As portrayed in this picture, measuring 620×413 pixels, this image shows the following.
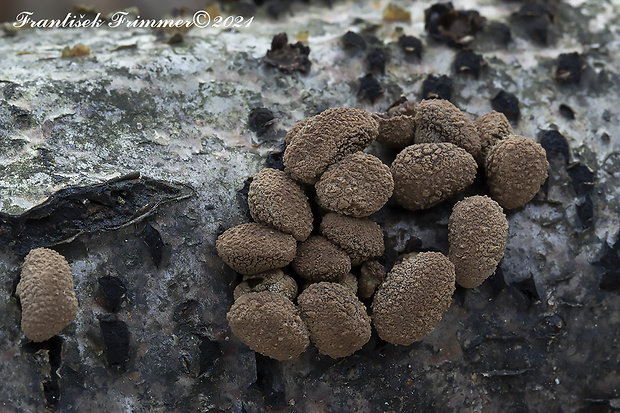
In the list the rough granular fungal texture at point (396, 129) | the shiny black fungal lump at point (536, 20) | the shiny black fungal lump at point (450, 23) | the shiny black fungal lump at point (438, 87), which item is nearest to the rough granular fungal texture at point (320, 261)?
the rough granular fungal texture at point (396, 129)

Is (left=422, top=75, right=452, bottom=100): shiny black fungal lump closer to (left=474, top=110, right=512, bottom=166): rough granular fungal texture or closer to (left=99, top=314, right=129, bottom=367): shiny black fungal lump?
(left=474, top=110, right=512, bottom=166): rough granular fungal texture

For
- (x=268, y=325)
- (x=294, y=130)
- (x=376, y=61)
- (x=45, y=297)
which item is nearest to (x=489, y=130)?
(x=376, y=61)

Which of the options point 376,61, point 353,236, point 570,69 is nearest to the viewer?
point 353,236

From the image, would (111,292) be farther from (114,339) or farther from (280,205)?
(280,205)

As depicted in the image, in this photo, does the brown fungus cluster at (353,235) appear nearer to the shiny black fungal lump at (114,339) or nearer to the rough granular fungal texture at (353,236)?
the rough granular fungal texture at (353,236)

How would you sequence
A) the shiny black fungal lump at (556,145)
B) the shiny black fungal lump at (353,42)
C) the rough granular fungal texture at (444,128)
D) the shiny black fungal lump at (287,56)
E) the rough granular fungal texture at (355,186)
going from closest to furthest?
the rough granular fungal texture at (355,186) < the rough granular fungal texture at (444,128) < the shiny black fungal lump at (556,145) < the shiny black fungal lump at (287,56) < the shiny black fungal lump at (353,42)

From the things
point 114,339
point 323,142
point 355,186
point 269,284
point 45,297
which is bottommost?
point 114,339
